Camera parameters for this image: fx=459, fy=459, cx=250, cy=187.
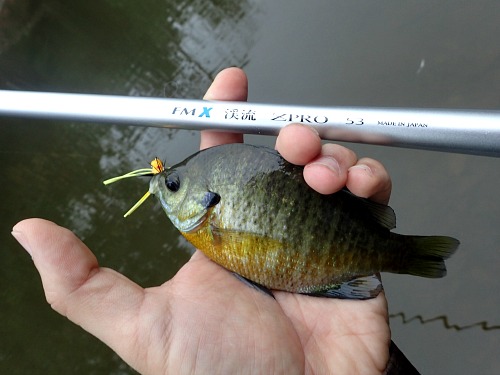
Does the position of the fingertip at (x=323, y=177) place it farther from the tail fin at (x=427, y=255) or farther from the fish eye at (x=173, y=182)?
the fish eye at (x=173, y=182)

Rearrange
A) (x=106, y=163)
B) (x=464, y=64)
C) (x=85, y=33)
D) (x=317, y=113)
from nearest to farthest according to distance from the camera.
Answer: (x=317, y=113), (x=464, y=64), (x=106, y=163), (x=85, y=33)

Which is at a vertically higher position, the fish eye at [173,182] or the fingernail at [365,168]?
the fingernail at [365,168]

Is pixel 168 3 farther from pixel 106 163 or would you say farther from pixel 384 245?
pixel 384 245

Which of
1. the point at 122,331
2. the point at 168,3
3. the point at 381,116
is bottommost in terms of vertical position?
the point at 122,331

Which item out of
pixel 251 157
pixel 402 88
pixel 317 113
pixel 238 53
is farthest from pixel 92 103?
pixel 402 88

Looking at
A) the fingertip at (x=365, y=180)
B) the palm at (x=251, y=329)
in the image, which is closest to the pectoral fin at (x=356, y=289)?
the palm at (x=251, y=329)

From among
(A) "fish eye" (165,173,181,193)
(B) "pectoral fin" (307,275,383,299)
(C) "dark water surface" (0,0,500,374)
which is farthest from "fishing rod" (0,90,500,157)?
(C) "dark water surface" (0,0,500,374)

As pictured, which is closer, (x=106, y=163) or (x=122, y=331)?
(x=122, y=331)

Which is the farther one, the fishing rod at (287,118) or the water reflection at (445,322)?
the water reflection at (445,322)
